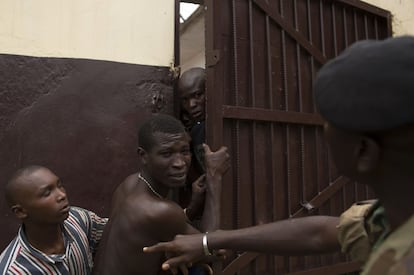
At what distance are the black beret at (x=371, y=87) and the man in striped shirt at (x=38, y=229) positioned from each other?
1.54 m

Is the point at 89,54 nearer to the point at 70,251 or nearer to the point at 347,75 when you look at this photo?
the point at 70,251

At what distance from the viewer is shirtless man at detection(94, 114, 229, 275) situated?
82.3 inches

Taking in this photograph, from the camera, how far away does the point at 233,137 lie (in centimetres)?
252

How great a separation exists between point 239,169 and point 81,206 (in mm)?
982

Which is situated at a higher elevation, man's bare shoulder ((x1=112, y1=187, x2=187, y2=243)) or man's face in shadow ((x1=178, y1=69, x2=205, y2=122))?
man's face in shadow ((x1=178, y1=69, x2=205, y2=122))

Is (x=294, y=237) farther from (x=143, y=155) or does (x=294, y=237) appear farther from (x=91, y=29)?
(x=91, y=29)

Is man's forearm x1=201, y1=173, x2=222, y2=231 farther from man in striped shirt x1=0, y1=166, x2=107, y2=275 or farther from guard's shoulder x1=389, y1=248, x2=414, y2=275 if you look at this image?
guard's shoulder x1=389, y1=248, x2=414, y2=275

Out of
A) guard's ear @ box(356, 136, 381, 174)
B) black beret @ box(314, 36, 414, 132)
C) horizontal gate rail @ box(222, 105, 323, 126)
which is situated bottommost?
guard's ear @ box(356, 136, 381, 174)

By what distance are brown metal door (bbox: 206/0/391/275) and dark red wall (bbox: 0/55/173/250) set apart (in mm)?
583

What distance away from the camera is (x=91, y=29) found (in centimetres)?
278

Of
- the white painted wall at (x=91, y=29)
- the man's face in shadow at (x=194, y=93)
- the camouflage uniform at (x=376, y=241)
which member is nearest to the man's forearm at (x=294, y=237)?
the camouflage uniform at (x=376, y=241)

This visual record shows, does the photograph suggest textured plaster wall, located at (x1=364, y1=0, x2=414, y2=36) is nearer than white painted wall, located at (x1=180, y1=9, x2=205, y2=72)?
Yes

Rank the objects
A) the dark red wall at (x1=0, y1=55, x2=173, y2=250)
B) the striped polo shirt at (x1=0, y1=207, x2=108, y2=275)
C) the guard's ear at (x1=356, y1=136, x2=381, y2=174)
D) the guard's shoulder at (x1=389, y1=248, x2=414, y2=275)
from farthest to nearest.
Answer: the dark red wall at (x1=0, y1=55, x2=173, y2=250) < the striped polo shirt at (x1=0, y1=207, x2=108, y2=275) < the guard's ear at (x1=356, y1=136, x2=381, y2=174) < the guard's shoulder at (x1=389, y1=248, x2=414, y2=275)

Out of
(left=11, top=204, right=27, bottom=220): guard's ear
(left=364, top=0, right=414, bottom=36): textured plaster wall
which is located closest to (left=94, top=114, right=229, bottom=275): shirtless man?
(left=11, top=204, right=27, bottom=220): guard's ear
